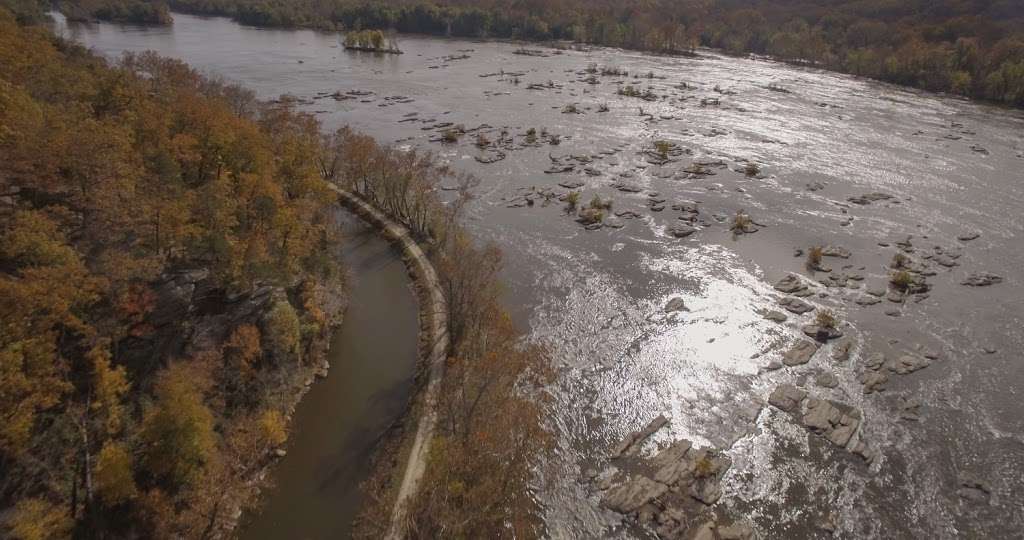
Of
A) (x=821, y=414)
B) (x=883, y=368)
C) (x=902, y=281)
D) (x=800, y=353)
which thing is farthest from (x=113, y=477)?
(x=902, y=281)

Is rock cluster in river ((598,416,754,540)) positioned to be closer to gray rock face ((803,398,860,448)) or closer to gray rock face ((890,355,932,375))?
gray rock face ((803,398,860,448))

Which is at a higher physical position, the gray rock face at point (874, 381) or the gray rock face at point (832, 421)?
the gray rock face at point (874, 381)

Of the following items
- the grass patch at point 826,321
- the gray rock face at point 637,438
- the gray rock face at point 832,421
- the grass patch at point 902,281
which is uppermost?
the grass patch at point 902,281

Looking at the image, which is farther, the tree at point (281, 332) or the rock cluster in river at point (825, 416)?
the tree at point (281, 332)

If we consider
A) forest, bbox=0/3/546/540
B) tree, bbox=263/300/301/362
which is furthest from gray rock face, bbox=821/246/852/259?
tree, bbox=263/300/301/362

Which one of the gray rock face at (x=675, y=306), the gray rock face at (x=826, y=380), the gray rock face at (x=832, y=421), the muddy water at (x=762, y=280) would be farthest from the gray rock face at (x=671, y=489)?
the gray rock face at (x=675, y=306)

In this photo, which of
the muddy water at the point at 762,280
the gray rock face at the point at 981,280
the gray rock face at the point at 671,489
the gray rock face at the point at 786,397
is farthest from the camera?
the gray rock face at the point at 981,280

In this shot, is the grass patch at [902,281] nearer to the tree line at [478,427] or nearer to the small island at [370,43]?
the tree line at [478,427]

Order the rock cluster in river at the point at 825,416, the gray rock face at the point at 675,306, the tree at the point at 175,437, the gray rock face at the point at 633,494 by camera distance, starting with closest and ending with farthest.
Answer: the tree at the point at 175,437 < the gray rock face at the point at 633,494 < the rock cluster in river at the point at 825,416 < the gray rock face at the point at 675,306
